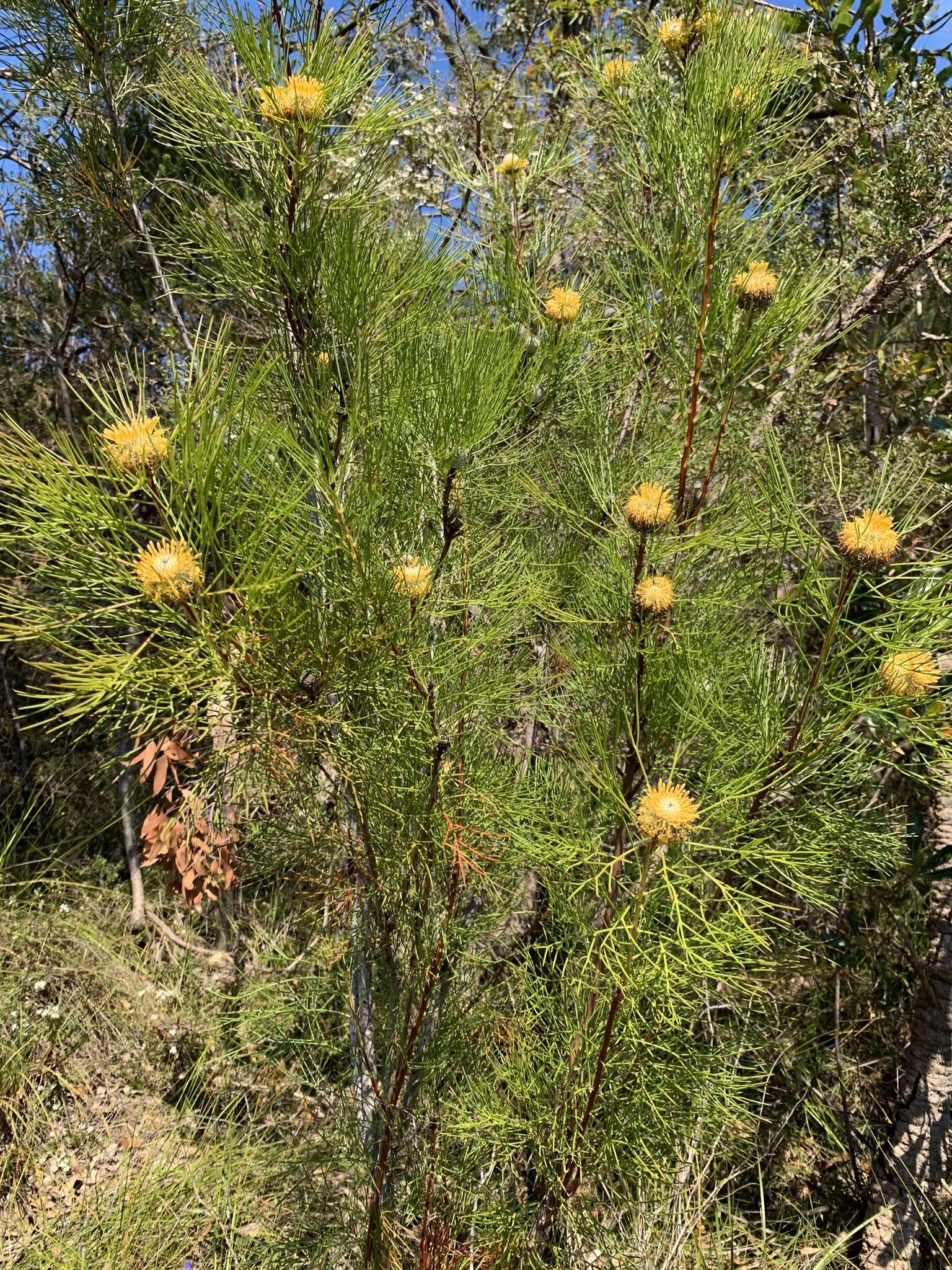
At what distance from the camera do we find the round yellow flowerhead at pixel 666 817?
35.2 inches

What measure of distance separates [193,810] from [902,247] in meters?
1.77

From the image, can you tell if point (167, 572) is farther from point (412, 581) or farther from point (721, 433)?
point (721, 433)

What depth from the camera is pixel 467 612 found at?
128cm

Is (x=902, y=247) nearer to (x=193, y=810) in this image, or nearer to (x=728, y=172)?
(x=728, y=172)

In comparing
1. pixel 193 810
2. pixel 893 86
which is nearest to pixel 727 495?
pixel 193 810

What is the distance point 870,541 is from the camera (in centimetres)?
88

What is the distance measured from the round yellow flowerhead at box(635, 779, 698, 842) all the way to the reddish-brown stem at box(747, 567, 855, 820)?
182 mm

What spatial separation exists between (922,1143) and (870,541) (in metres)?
1.51

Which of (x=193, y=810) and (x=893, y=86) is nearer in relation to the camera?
(x=193, y=810)

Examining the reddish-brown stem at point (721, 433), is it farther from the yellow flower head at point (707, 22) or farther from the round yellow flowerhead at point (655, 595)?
the yellow flower head at point (707, 22)

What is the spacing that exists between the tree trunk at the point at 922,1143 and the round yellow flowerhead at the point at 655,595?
99 centimetres

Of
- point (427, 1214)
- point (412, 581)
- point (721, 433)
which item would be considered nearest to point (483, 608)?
point (412, 581)

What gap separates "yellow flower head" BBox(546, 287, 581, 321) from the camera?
1273mm

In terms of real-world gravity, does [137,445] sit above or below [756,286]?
below
